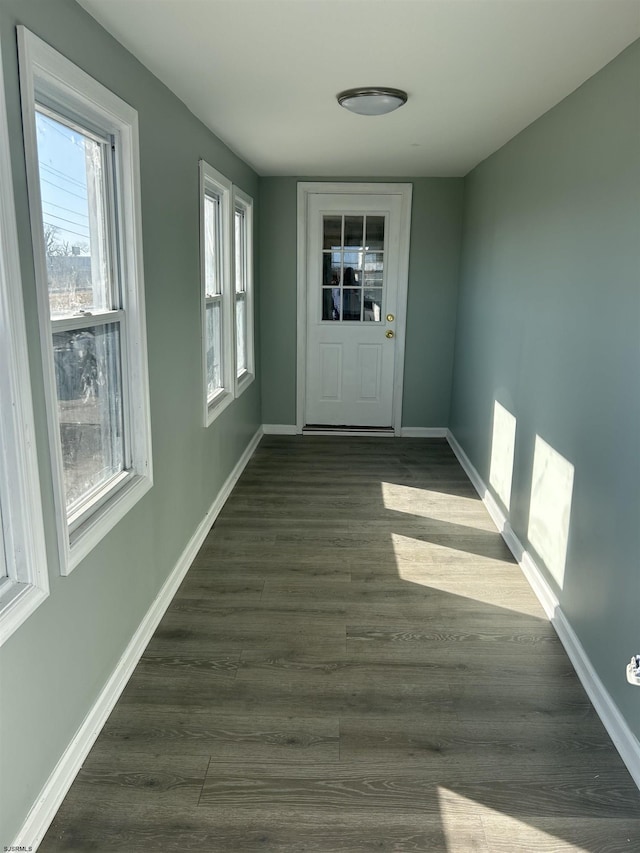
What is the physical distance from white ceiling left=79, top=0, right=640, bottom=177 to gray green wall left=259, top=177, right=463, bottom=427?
5.77 feet

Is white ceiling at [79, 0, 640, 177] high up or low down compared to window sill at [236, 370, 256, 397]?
up

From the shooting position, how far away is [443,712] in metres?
2.23

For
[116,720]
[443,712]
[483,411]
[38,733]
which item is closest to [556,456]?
[443,712]

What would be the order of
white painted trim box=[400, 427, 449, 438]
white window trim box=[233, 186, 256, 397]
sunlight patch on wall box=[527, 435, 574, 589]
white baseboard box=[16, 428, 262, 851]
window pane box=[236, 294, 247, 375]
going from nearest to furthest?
white baseboard box=[16, 428, 262, 851] < sunlight patch on wall box=[527, 435, 574, 589] < white window trim box=[233, 186, 256, 397] < window pane box=[236, 294, 247, 375] < white painted trim box=[400, 427, 449, 438]

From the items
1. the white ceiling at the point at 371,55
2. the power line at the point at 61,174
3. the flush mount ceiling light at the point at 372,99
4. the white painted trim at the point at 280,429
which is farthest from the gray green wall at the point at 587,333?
the white painted trim at the point at 280,429

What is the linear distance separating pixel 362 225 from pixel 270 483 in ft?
8.08

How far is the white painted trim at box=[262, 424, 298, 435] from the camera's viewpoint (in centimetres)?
585

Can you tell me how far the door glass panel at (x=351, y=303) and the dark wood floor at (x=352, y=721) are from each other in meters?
2.64

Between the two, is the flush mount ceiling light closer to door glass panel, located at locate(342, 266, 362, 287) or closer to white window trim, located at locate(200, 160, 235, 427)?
white window trim, located at locate(200, 160, 235, 427)

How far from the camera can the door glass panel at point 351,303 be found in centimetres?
562

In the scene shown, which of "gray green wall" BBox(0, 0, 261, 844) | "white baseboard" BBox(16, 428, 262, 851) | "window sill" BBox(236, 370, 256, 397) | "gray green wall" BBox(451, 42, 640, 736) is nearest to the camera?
"gray green wall" BBox(0, 0, 261, 844)

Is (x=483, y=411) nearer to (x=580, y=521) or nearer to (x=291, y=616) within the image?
(x=580, y=521)

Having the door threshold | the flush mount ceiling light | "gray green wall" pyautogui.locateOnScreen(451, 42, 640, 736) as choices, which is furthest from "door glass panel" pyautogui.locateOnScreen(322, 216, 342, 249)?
the flush mount ceiling light

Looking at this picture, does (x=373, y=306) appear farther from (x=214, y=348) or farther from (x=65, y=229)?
(x=65, y=229)
